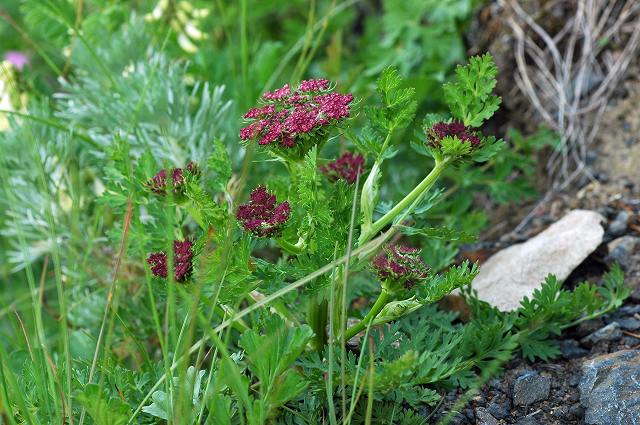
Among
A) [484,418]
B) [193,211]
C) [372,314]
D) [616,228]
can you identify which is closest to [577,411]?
[484,418]

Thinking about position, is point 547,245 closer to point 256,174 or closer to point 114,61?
point 256,174

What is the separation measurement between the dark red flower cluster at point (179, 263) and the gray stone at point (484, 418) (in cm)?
74

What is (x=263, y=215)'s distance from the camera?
1.66 metres

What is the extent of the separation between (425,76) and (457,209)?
26.7 inches

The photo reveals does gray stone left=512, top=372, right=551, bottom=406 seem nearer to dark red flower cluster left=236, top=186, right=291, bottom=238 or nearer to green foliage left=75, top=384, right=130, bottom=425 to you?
dark red flower cluster left=236, top=186, right=291, bottom=238

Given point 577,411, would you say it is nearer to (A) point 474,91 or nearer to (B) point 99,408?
(A) point 474,91

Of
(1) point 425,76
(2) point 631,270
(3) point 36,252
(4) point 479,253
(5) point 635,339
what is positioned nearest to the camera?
(5) point 635,339

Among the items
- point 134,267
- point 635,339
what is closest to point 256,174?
point 134,267

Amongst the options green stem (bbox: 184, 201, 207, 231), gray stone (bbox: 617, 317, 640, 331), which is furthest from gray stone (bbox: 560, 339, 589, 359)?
green stem (bbox: 184, 201, 207, 231)

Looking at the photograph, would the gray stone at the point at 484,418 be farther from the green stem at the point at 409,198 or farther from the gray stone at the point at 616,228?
the gray stone at the point at 616,228

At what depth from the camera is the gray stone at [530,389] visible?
5.90 ft

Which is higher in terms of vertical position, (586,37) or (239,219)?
(586,37)

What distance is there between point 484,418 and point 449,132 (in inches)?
25.8

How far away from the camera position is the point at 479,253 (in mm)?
2627
